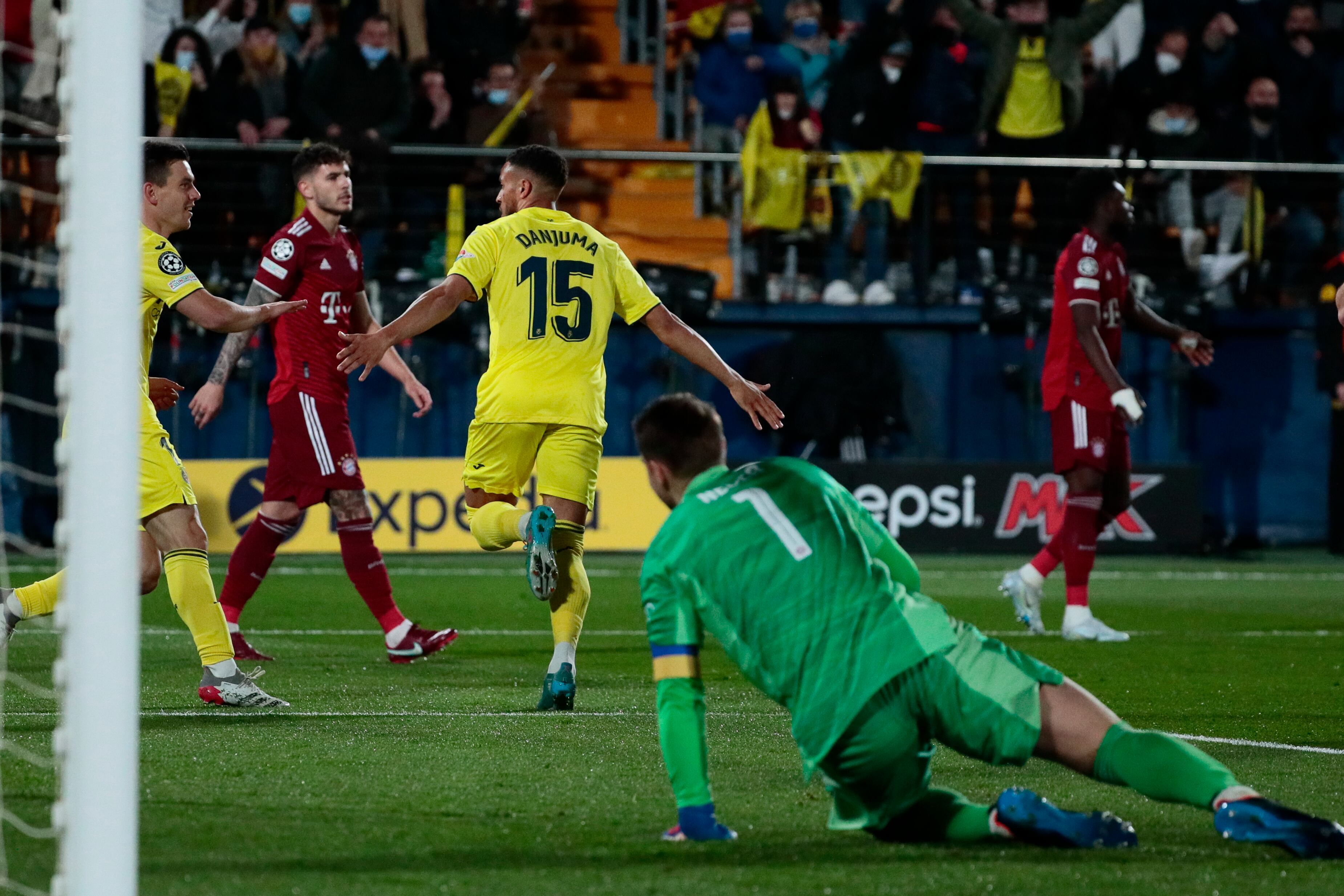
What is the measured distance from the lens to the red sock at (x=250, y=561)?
8.08 metres

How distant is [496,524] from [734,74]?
11408mm

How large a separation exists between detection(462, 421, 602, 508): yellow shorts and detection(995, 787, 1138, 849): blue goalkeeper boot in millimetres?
2853

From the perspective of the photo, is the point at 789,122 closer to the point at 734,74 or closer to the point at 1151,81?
the point at 734,74

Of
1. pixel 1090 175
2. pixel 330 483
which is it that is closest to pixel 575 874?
pixel 330 483

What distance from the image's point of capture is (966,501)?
1476 centimetres

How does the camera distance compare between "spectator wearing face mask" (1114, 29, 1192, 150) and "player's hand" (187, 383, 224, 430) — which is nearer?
"player's hand" (187, 383, 224, 430)

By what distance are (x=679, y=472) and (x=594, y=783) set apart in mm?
1217

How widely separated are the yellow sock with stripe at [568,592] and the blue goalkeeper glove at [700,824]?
94.8 inches

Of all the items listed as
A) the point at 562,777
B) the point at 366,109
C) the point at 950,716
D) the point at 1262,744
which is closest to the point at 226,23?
the point at 366,109

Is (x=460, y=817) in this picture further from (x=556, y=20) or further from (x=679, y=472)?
(x=556, y=20)

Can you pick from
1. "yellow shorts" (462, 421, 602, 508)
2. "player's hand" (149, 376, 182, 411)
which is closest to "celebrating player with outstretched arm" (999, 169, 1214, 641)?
"yellow shorts" (462, 421, 602, 508)

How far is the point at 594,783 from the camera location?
15.7ft

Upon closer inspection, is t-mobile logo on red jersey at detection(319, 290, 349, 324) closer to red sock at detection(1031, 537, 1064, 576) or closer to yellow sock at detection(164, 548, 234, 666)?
yellow sock at detection(164, 548, 234, 666)

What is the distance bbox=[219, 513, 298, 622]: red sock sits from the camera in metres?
8.08
